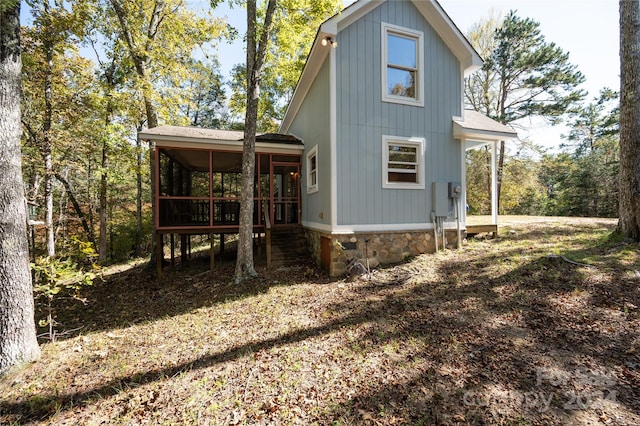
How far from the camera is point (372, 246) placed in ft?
22.3

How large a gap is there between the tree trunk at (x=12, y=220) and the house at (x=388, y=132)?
16.5ft

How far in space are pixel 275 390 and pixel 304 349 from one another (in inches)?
29.7

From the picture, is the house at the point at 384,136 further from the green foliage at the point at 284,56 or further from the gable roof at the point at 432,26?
the green foliage at the point at 284,56

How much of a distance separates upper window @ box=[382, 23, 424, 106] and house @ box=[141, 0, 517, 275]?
0.09 ft

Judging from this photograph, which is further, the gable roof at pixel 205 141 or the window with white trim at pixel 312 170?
the window with white trim at pixel 312 170

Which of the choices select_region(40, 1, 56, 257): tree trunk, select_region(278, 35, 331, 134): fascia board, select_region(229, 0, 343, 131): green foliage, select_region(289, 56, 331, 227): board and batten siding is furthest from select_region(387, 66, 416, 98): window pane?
select_region(40, 1, 56, 257): tree trunk

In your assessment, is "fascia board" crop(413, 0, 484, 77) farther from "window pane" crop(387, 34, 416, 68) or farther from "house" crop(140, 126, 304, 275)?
"house" crop(140, 126, 304, 275)

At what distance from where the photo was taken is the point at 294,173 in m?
11.2

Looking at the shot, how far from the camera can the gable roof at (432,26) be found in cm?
629

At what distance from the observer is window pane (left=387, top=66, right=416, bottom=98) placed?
7.10m

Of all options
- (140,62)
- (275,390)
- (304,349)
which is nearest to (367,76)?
(304,349)

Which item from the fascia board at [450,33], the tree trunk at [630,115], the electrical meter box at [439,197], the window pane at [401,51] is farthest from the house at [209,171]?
the tree trunk at [630,115]

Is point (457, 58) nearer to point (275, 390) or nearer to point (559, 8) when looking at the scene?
point (559, 8)

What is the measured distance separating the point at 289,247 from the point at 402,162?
4065 millimetres
